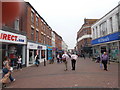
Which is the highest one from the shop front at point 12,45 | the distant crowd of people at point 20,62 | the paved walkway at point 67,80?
the shop front at point 12,45

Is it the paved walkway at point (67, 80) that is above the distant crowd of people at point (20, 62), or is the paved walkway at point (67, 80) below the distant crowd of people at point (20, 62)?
below

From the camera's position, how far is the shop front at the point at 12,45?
9675 mm

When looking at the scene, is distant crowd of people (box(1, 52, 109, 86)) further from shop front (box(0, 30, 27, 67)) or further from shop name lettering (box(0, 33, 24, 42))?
shop name lettering (box(0, 33, 24, 42))

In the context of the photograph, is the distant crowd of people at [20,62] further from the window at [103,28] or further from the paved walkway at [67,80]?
the window at [103,28]

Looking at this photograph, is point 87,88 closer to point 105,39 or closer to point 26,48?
point 26,48

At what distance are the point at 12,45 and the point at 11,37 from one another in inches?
65.4

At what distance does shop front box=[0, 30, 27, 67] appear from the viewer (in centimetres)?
968

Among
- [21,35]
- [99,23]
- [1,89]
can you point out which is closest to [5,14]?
[1,89]

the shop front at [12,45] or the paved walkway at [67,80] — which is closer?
the paved walkway at [67,80]

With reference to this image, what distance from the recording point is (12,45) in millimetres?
11891

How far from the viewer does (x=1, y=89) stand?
17.9ft

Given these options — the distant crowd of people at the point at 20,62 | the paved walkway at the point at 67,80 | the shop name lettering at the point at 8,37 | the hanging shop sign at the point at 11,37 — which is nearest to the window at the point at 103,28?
the distant crowd of people at the point at 20,62

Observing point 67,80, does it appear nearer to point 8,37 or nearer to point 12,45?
point 8,37

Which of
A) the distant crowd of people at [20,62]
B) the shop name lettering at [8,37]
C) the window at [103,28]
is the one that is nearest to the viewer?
the distant crowd of people at [20,62]
